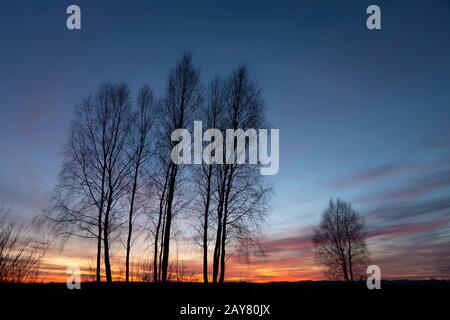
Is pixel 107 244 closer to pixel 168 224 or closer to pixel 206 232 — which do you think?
pixel 168 224

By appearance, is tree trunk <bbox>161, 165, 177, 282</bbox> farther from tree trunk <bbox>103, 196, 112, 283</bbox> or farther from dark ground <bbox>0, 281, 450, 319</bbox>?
dark ground <bbox>0, 281, 450, 319</bbox>

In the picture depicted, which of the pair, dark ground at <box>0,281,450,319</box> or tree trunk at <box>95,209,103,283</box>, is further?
tree trunk at <box>95,209,103,283</box>

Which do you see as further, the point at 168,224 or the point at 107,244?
the point at 107,244

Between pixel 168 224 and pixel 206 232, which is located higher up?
pixel 168 224

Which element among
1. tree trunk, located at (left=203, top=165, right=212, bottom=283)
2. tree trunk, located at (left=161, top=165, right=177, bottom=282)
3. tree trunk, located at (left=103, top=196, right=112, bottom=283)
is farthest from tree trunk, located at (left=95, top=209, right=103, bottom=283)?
tree trunk, located at (left=203, top=165, right=212, bottom=283)

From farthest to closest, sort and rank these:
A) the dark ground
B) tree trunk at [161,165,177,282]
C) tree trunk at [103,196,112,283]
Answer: tree trunk at [103,196,112,283]
tree trunk at [161,165,177,282]
the dark ground

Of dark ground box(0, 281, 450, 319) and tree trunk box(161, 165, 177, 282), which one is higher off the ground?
tree trunk box(161, 165, 177, 282)

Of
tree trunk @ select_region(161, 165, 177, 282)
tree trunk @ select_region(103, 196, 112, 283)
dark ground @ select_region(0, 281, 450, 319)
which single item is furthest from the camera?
tree trunk @ select_region(103, 196, 112, 283)
